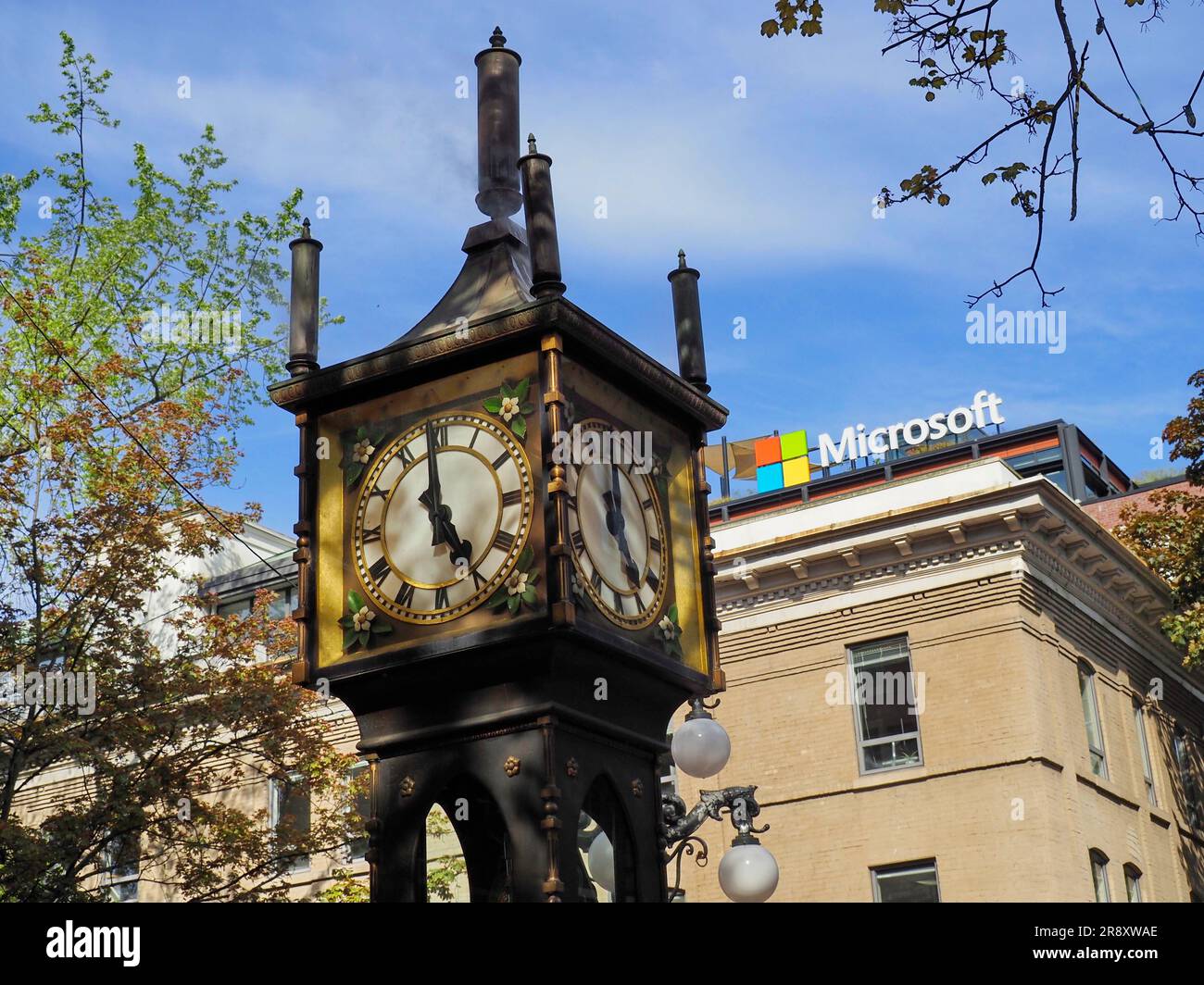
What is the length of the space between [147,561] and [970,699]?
1259cm

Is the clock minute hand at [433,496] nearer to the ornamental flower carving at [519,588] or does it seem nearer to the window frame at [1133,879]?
the ornamental flower carving at [519,588]

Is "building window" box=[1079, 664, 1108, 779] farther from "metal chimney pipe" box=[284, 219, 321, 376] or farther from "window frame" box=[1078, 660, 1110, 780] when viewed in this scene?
"metal chimney pipe" box=[284, 219, 321, 376]

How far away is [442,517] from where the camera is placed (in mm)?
4809

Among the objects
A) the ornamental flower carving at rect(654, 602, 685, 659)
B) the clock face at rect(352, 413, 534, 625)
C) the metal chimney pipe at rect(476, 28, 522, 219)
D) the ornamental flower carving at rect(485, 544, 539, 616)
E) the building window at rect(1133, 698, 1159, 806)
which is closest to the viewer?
the ornamental flower carving at rect(485, 544, 539, 616)

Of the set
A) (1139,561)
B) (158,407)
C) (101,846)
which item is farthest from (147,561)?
(1139,561)

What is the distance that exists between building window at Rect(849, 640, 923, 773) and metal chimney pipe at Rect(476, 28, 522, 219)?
69.6 feet

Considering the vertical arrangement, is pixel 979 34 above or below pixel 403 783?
above

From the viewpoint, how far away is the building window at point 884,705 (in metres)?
25.7

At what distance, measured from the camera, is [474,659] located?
15.2ft

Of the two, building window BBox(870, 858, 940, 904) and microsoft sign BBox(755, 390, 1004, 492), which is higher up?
microsoft sign BBox(755, 390, 1004, 492)

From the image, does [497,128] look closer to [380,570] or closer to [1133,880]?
[380,570]

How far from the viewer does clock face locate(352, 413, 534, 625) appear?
15.4 ft

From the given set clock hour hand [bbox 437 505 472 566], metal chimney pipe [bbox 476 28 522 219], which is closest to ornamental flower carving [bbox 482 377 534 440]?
clock hour hand [bbox 437 505 472 566]
